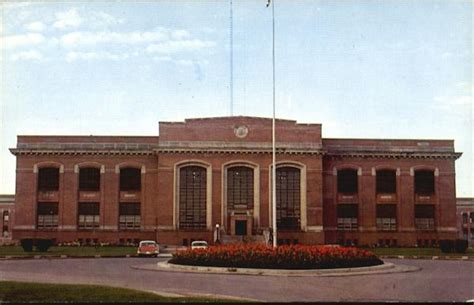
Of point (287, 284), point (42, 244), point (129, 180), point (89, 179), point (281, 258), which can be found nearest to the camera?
point (287, 284)

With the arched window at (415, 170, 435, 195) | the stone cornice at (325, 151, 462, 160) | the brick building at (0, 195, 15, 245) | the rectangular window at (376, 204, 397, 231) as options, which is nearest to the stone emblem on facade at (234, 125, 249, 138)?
the stone cornice at (325, 151, 462, 160)

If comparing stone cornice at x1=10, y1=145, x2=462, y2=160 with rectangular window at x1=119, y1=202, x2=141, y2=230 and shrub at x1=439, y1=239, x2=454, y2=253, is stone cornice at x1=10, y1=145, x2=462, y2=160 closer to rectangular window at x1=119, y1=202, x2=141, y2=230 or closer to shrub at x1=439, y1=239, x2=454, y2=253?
rectangular window at x1=119, y1=202, x2=141, y2=230

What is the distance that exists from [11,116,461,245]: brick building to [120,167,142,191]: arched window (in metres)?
0.10

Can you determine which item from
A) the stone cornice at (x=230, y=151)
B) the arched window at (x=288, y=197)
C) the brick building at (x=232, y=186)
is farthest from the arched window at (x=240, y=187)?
the arched window at (x=288, y=197)

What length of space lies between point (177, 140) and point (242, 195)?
28.0 ft

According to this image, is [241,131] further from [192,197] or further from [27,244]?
[27,244]

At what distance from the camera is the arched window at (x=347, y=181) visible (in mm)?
74375

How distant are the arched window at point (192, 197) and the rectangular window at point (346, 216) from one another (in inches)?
578

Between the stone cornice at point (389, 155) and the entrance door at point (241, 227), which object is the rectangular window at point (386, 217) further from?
the entrance door at point (241, 227)

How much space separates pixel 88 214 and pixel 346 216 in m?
26.9

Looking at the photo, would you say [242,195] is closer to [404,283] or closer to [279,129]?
[279,129]

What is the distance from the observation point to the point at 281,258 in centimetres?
3047

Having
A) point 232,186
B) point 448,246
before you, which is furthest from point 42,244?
point 448,246

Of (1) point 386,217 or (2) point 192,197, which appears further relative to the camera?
(1) point 386,217
